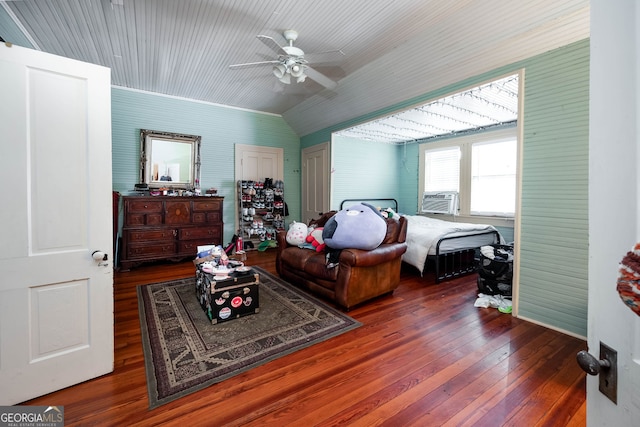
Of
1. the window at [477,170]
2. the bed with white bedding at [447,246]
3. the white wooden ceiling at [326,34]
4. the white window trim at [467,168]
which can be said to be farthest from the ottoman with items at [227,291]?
the white window trim at [467,168]

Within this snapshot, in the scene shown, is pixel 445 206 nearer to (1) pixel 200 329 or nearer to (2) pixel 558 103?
(2) pixel 558 103

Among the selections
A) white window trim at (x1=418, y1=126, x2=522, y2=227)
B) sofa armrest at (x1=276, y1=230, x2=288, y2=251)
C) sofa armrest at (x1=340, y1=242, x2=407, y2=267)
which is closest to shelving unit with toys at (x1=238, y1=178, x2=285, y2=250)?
sofa armrest at (x1=276, y1=230, x2=288, y2=251)

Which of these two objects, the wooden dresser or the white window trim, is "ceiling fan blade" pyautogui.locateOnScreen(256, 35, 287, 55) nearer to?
the wooden dresser

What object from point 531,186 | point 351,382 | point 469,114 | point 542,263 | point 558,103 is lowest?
point 351,382

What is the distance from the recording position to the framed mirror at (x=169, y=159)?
4812mm

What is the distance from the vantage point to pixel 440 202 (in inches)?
228

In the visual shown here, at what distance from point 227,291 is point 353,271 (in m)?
1.22

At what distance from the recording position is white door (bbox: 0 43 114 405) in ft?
4.76

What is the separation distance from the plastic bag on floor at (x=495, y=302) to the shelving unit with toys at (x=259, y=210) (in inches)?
160

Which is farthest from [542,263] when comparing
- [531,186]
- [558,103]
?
[558,103]

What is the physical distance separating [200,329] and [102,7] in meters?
3.29

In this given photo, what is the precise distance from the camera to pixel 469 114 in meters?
4.36

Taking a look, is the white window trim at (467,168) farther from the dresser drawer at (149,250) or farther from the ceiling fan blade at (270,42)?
the dresser drawer at (149,250)

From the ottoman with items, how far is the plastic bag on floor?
2405 mm
